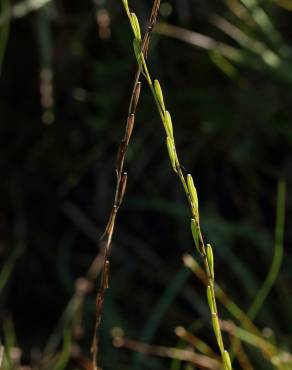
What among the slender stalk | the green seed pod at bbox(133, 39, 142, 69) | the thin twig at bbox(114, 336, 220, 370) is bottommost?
the thin twig at bbox(114, 336, 220, 370)

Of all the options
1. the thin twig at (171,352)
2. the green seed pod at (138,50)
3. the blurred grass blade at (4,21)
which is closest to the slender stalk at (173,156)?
the green seed pod at (138,50)

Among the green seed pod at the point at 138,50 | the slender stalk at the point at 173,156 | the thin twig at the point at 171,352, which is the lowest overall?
the thin twig at the point at 171,352

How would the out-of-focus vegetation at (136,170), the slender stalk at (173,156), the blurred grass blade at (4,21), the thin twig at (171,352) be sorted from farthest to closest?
the out-of-focus vegetation at (136,170) → the blurred grass blade at (4,21) → the thin twig at (171,352) → the slender stalk at (173,156)

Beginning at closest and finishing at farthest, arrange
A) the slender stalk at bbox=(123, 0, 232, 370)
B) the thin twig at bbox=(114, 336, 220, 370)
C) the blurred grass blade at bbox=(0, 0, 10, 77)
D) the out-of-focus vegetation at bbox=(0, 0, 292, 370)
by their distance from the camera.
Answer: the slender stalk at bbox=(123, 0, 232, 370) < the thin twig at bbox=(114, 336, 220, 370) < the blurred grass blade at bbox=(0, 0, 10, 77) < the out-of-focus vegetation at bbox=(0, 0, 292, 370)

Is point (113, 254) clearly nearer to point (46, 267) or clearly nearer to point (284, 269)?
point (46, 267)

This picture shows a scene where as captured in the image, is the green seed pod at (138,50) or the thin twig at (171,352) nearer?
the green seed pod at (138,50)

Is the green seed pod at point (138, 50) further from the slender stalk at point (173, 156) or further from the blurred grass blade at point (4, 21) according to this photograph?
the blurred grass blade at point (4, 21)

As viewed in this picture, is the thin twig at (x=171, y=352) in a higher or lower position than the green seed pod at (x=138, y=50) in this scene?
lower

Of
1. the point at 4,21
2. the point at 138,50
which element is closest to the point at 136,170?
the point at 4,21

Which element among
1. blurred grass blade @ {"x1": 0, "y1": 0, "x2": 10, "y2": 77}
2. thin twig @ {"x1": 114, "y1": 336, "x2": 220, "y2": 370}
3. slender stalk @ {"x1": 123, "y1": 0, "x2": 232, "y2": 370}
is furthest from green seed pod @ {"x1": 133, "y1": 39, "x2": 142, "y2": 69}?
blurred grass blade @ {"x1": 0, "y1": 0, "x2": 10, "y2": 77}

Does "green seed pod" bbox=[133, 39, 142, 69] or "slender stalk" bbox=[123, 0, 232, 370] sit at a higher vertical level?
"green seed pod" bbox=[133, 39, 142, 69]

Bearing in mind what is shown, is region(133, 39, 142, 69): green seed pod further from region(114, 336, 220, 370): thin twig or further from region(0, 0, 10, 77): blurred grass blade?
region(0, 0, 10, 77): blurred grass blade
